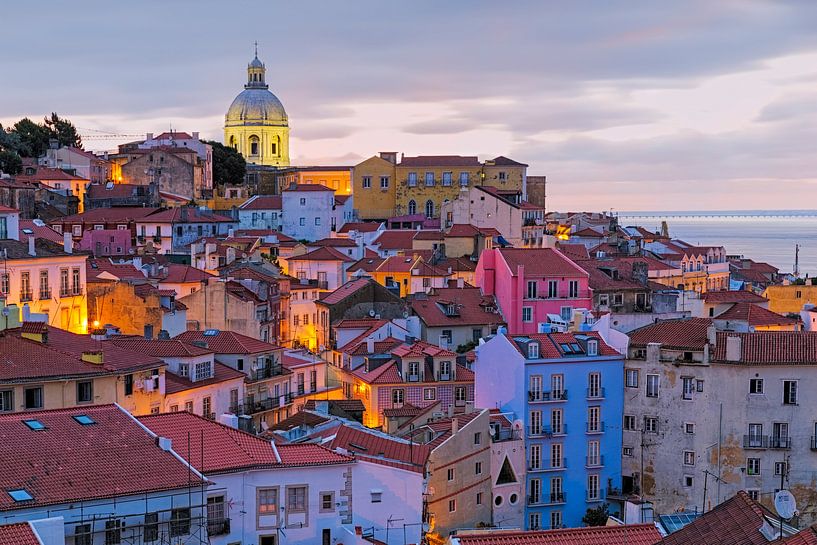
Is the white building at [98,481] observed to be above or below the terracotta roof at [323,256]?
below

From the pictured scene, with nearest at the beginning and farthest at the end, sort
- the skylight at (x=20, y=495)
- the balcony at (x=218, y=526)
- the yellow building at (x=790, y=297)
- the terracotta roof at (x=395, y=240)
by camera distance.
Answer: the skylight at (x=20, y=495) → the balcony at (x=218, y=526) → the yellow building at (x=790, y=297) → the terracotta roof at (x=395, y=240)

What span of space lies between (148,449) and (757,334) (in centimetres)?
2279

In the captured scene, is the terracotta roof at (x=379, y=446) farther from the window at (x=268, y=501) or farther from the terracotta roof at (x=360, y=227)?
the terracotta roof at (x=360, y=227)

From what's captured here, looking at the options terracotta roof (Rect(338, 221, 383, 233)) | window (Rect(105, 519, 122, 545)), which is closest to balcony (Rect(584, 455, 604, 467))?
window (Rect(105, 519, 122, 545))

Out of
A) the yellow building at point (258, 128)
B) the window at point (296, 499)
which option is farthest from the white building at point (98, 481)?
the yellow building at point (258, 128)

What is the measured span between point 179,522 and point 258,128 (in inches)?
5282

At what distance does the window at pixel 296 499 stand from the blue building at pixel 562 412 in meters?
15.5

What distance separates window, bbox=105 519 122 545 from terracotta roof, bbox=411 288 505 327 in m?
34.5

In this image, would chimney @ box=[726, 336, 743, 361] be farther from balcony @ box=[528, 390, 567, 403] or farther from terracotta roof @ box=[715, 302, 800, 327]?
terracotta roof @ box=[715, 302, 800, 327]

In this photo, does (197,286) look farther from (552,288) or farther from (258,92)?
(258,92)

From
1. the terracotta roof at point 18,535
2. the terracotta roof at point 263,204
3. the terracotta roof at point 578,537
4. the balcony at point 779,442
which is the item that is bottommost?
the balcony at point 779,442

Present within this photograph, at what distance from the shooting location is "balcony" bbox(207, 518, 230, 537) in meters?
24.9

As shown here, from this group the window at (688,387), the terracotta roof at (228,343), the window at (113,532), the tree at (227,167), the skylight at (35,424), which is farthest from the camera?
the tree at (227,167)

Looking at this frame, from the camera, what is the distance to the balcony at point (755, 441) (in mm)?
40406
